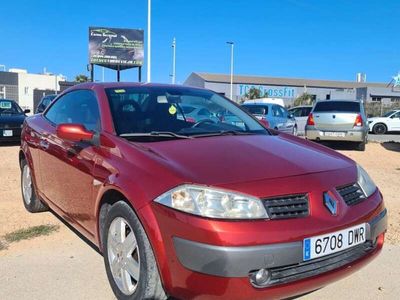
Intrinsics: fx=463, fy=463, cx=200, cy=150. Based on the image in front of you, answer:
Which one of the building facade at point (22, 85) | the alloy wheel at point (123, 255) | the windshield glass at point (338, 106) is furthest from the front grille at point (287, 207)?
the building facade at point (22, 85)

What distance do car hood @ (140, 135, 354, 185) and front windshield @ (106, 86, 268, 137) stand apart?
0.35m

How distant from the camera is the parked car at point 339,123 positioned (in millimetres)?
13031

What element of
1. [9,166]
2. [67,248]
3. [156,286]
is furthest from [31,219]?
[9,166]

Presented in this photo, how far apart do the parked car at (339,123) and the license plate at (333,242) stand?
→ 10580 mm

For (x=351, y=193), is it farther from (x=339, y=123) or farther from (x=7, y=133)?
(x=7, y=133)

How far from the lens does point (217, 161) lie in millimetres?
2998

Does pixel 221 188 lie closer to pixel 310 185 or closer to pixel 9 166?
pixel 310 185

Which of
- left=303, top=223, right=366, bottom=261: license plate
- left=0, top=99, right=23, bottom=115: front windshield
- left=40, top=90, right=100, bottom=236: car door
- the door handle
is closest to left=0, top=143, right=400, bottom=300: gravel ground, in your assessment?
left=40, top=90, right=100, bottom=236: car door

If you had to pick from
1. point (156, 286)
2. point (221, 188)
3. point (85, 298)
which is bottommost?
point (85, 298)

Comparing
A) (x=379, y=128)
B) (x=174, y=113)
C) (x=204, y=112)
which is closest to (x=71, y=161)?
(x=174, y=113)

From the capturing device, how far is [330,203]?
9.35 feet

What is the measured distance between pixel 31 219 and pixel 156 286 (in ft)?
9.70

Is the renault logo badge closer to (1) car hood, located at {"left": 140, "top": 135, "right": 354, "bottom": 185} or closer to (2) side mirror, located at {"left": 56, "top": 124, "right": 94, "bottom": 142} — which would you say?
(1) car hood, located at {"left": 140, "top": 135, "right": 354, "bottom": 185}

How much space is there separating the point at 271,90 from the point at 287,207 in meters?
74.0
